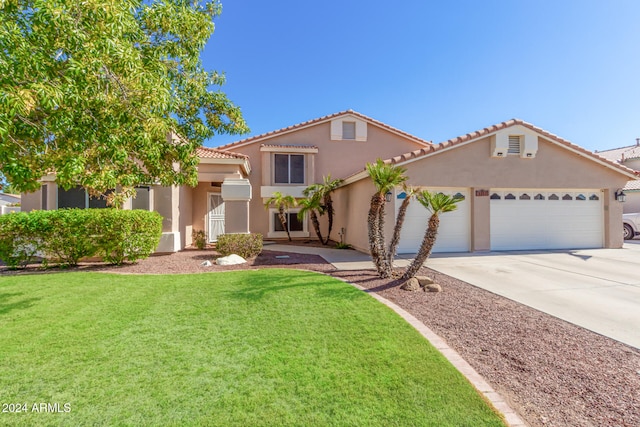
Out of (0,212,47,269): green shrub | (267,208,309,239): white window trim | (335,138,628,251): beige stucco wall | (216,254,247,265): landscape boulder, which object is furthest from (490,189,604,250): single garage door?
(0,212,47,269): green shrub

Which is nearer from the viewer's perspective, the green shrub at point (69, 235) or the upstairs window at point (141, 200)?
the green shrub at point (69, 235)

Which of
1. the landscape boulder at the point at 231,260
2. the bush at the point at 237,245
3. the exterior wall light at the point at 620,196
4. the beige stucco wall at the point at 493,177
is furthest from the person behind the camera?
the exterior wall light at the point at 620,196

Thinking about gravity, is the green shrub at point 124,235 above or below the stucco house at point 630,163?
below

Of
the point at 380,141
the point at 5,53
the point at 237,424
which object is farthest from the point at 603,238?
the point at 5,53

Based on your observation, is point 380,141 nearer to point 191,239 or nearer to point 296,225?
point 296,225

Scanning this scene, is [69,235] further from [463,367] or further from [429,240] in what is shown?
[463,367]

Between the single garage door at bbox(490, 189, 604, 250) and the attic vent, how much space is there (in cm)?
174

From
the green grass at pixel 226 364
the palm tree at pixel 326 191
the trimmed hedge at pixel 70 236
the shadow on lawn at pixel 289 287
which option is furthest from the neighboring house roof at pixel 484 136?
the trimmed hedge at pixel 70 236

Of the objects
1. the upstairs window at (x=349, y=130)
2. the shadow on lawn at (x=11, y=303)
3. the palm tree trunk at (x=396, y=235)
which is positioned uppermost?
→ the upstairs window at (x=349, y=130)

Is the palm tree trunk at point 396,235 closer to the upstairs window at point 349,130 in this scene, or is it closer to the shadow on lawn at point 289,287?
the shadow on lawn at point 289,287

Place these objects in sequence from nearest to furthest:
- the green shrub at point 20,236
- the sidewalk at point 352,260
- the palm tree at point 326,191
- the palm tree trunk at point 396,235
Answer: the palm tree trunk at point 396,235 < the green shrub at point 20,236 < the sidewalk at point 352,260 < the palm tree at point 326,191

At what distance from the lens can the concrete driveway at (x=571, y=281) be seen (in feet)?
17.0

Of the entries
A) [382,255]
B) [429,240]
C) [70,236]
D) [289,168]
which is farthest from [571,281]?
[289,168]

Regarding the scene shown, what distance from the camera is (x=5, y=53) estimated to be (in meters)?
4.28
